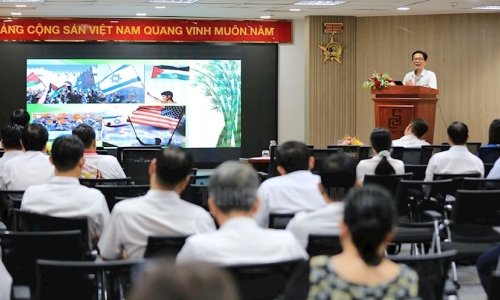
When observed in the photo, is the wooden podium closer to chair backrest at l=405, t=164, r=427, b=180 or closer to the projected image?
the projected image

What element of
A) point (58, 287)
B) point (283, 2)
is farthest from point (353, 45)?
point (58, 287)

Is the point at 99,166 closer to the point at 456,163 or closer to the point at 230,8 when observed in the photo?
the point at 456,163

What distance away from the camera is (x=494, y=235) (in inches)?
268

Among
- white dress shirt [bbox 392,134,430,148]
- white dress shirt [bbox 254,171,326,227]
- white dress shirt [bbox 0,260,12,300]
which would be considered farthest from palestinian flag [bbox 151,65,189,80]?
white dress shirt [bbox 0,260,12,300]

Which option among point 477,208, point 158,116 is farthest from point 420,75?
point 477,208

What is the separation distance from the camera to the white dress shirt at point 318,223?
433 centimetres

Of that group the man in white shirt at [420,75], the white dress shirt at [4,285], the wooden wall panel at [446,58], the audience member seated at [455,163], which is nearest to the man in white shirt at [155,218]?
the white dress shirt at [4,285]

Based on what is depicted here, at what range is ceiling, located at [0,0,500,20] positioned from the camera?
46.4 ft

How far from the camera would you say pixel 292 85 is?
17328 millimetres

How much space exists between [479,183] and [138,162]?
344cm

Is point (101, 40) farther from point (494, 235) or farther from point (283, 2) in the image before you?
point (494, 235)

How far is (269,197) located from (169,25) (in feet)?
38.6

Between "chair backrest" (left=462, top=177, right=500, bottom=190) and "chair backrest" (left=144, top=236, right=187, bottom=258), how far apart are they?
11.7 ft

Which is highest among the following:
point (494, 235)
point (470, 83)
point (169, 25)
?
point (169, 25)
